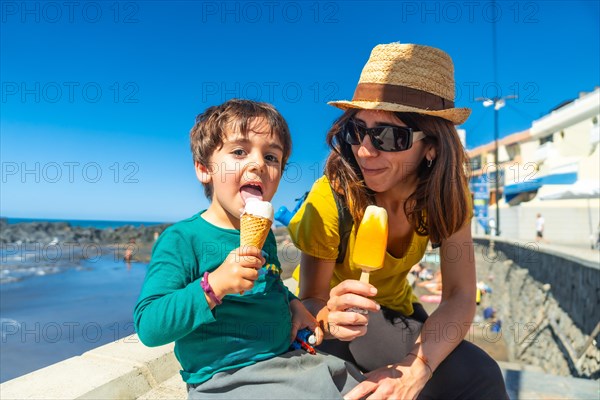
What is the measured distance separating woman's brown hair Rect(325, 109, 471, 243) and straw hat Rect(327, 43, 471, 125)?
0.07 meters

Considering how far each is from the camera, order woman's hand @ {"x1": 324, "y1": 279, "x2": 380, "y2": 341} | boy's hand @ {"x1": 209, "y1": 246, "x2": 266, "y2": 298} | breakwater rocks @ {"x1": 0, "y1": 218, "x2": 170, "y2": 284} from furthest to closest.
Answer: breakwater rocks @ {"x1": 0, "y1": 218, "x2": 170, "y2": 284} → woman's hand @ {"x1": 324, "y1": 279, "x2": 380, "y2": 341} → boy's hand @ {"x1": 209, "y1": 246, "x2": 266, "y2": 298}

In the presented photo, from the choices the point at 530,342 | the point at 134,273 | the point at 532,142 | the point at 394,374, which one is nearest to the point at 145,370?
the point at 394,374

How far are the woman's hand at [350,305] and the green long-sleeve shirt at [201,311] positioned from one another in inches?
11.2

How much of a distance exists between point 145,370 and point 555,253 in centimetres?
1115

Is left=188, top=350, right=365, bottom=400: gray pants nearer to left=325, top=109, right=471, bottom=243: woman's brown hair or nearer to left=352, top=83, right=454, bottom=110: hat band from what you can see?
left=325, top=109, right=471, bottom=243: woman's brown hair

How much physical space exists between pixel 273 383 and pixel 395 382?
20.9 inches

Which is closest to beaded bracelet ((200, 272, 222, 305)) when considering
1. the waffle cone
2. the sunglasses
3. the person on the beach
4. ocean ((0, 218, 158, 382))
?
the waffle cone

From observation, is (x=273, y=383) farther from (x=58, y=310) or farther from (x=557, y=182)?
(x=557, y=182)

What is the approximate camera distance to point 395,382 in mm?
1770

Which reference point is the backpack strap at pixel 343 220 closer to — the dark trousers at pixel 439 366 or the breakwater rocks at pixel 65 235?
the dark trousers at pixel 439 366

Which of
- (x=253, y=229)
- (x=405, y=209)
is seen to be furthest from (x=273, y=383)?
(x=405, y=209)

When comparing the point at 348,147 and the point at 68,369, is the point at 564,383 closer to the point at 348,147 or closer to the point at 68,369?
the point at 348,147

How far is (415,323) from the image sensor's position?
2.30 meters

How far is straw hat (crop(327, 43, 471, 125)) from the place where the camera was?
2.05 metres
